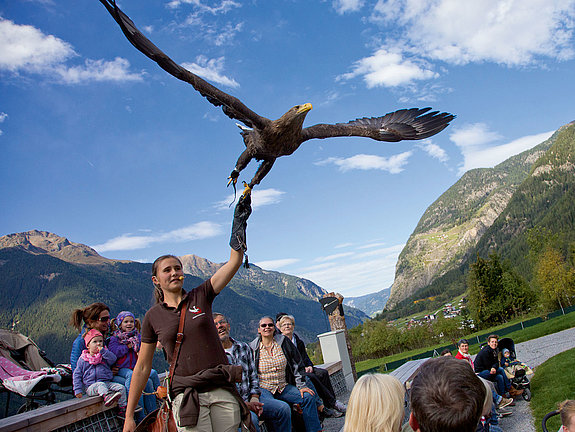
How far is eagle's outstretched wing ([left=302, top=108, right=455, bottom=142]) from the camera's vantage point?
7.15 meters

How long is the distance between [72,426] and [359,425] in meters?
2.69

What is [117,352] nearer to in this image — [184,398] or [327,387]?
[184,398]

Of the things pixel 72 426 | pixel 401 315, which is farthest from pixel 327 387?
pixel 401 315

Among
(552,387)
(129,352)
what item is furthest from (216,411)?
(552,387)

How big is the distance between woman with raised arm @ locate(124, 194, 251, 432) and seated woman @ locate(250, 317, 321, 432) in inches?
78.5

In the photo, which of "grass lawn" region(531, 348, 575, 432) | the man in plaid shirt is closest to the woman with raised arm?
the man in plaid shirt

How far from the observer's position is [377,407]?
1.76m

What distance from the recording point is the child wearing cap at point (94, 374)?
3795 mm

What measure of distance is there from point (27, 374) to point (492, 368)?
5.87m

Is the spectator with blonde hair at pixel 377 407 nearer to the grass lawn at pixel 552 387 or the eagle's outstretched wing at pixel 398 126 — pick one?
the grass lawn at pixel 552 387

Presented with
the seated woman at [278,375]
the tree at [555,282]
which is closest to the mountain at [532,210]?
the tree at [555,282]

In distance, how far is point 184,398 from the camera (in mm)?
1970

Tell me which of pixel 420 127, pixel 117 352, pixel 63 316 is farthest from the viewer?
pixel 63 316

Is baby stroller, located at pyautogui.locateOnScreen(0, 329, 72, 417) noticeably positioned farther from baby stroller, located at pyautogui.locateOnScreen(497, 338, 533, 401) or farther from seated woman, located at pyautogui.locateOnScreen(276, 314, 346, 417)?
baby stroller, located at pyautogui.locateOnScreen(497, 338, 533, 401)
